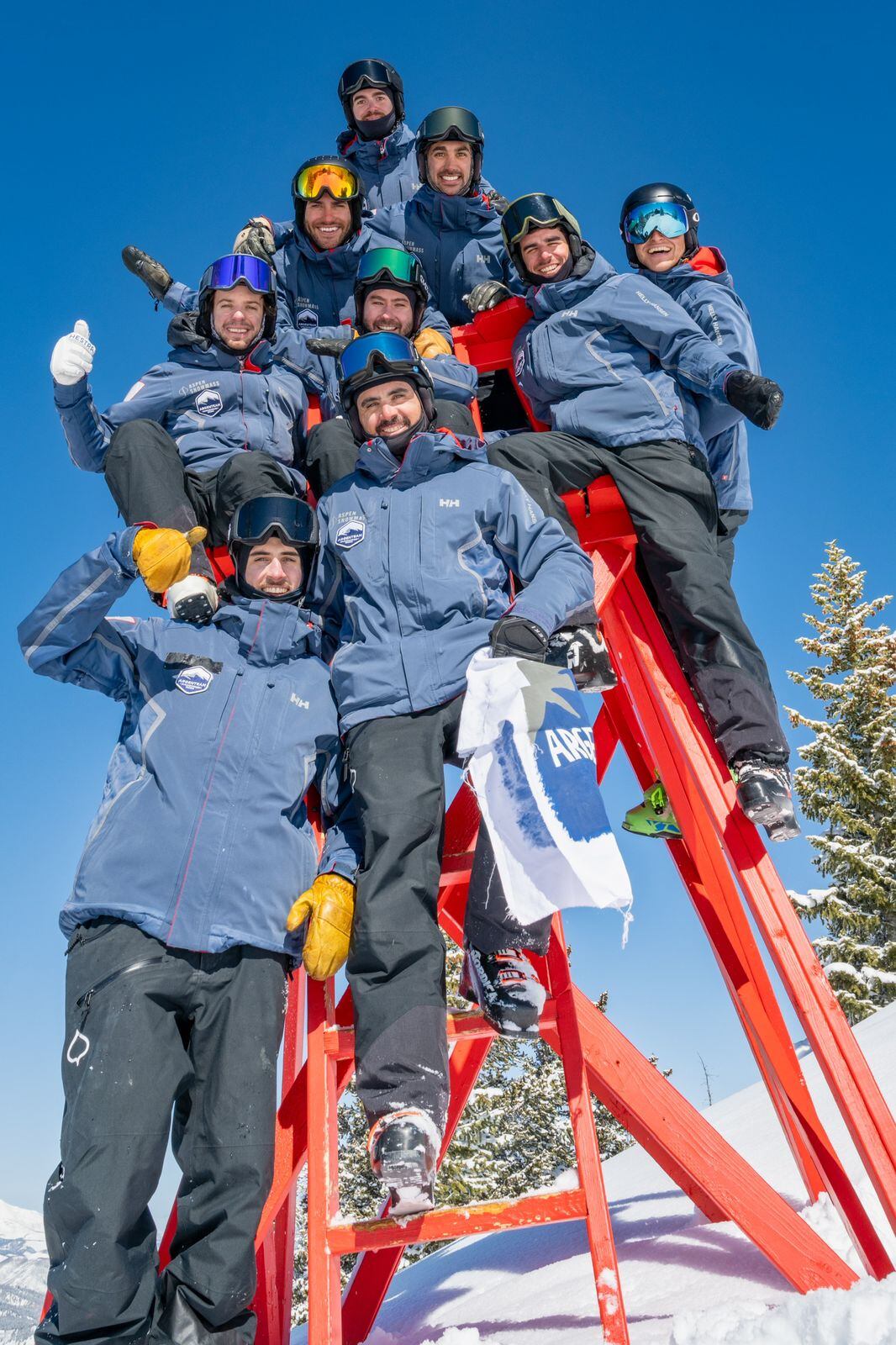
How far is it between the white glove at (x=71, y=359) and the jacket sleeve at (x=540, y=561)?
2010mm

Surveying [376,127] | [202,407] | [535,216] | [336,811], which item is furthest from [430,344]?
[376,127]

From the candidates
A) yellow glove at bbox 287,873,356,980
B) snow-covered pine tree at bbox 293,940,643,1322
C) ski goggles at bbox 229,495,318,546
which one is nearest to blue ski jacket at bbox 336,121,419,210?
ski goggles at bbox 229,495,318,546

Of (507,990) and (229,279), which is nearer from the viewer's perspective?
(507,990)

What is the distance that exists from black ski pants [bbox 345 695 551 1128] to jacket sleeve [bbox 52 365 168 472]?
2080mm

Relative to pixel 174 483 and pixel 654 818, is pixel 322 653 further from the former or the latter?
pixel 654 818

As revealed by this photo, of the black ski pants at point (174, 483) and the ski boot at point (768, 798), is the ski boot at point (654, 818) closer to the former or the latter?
the ski boot at point (768, 798)

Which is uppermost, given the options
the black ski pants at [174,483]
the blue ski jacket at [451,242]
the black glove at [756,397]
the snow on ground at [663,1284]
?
the blue ski jacket at [451,242]

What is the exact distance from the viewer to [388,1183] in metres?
2.36

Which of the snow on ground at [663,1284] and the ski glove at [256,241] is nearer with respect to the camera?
the snow on ground at [663,1284]

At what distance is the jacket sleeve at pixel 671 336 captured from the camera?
4082 millimetres

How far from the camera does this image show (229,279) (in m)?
4.59

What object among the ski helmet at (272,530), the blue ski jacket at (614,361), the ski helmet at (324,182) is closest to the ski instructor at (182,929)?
the ski helmet at (272,530)

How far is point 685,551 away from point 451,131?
342 centimetres

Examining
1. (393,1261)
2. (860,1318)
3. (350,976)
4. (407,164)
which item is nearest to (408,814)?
(350,976)
